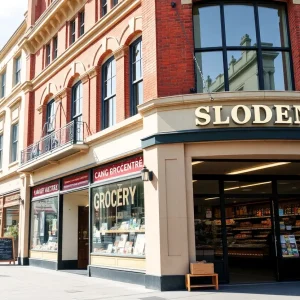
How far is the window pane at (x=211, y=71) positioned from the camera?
12250 mm

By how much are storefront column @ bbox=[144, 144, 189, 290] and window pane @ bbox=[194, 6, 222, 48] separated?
327 centimetres

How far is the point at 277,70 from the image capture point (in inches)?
493

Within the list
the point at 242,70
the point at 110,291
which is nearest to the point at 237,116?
the point at 242,70

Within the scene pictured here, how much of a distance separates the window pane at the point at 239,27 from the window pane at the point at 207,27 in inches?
10.3

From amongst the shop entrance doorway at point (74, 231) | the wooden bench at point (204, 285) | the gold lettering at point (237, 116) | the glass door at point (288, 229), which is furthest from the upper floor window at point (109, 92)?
the wooden bench at point (204, 285)

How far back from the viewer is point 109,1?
16031mm

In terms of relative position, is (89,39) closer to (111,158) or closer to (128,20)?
(128,20)

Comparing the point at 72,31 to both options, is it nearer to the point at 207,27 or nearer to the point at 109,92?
the point at 109,92

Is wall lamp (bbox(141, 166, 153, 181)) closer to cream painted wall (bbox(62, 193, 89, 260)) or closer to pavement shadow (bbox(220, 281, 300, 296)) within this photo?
pavement shadow (bbox(220, 281, 300, 296))

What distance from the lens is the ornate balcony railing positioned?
52.9 feet

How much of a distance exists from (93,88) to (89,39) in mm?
2021

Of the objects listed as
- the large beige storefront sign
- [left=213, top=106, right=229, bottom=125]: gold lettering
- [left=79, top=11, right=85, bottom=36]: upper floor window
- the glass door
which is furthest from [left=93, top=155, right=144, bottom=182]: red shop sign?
[left=79, top=11, right=85, bottom=36]: upper floor window

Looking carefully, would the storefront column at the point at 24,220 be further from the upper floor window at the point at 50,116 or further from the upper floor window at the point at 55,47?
the upper floor window at the point at 55,47

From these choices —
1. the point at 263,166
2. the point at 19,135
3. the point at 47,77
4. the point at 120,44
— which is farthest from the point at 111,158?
the point at 19,135
